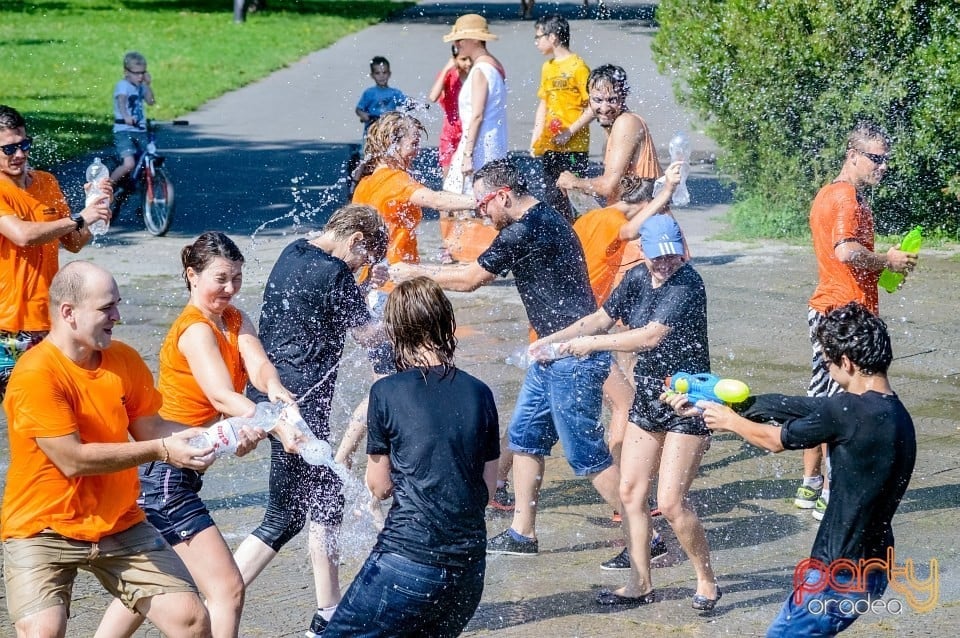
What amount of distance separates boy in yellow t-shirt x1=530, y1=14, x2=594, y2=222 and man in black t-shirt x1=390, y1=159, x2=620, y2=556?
4881 mm

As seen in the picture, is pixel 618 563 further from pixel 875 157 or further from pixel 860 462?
pixel 875 157

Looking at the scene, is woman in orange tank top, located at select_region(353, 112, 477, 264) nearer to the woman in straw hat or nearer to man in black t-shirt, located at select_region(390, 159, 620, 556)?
man in black t-shirt, located at select_region(390, 159, 620, 556)

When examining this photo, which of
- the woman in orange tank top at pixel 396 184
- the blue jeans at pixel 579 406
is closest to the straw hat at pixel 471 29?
the woman in orange tank top at pixel 396 184

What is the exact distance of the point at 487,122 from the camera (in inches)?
439

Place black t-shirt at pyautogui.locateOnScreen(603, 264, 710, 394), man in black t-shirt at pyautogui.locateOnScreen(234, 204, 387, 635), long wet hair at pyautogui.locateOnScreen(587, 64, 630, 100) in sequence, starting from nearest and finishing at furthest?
man in black t-shirt at pyautogui.locateOnScreen(234, 204, 387, 635) → black t-shirt at pyautogui.locateOnScreen(603, 264, 710, 394) → long wet hair at pyautogui.locateOnScreen(587, 64, 630, 100)

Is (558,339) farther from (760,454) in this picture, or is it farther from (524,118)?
(524,118)

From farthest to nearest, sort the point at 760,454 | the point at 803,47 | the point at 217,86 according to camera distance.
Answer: the point at 217,86 < the point at 803,47 < the point at 760,454

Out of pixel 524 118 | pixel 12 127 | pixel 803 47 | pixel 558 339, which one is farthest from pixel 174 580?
pixel 524 118

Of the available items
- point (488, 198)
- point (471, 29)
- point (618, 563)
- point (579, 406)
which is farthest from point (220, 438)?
point (471, 29)

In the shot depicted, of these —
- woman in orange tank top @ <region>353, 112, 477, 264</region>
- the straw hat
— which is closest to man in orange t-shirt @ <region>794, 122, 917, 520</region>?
woman in orange tank top @ <region>353, 112, 477, 264</region>

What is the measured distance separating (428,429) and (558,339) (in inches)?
78.5

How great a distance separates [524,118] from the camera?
66.5 ft

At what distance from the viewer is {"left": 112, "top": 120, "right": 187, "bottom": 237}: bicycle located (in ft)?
42.7

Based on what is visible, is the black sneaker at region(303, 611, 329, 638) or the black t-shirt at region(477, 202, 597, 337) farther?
the black t-shirt at region(477, 202, 597, 337)
